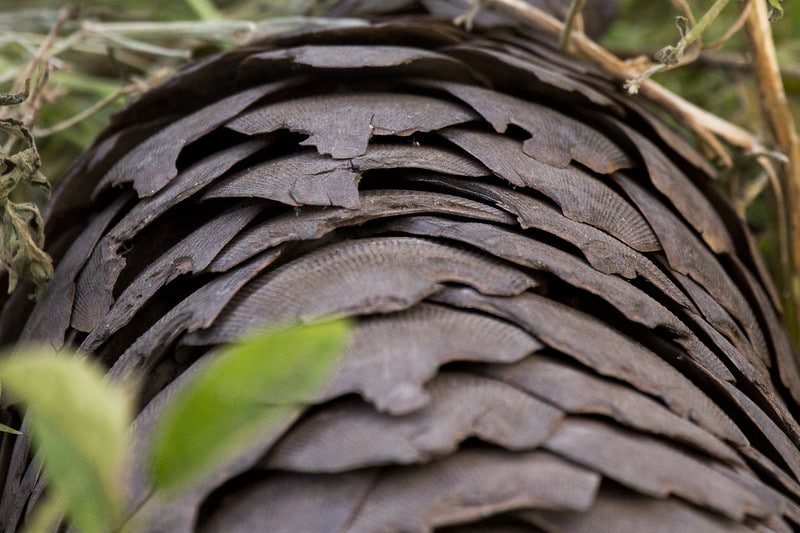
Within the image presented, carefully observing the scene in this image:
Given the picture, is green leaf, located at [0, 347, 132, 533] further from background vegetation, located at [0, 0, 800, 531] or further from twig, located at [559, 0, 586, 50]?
twig, located at [559, 0, 586, 50]

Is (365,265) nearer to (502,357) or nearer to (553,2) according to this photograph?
(502,357)

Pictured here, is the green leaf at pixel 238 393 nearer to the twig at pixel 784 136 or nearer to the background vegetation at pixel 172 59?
the background vegetation at pixel 172 59

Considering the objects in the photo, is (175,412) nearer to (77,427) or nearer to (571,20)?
(77,427)

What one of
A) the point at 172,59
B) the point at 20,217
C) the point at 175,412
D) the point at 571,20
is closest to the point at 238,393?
the point at 175,412

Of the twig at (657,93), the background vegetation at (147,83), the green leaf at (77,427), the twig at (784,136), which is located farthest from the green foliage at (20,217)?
the twig at (784,136)

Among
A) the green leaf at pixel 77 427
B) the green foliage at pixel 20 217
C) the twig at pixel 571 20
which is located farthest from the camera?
the twig at pixel 571 20

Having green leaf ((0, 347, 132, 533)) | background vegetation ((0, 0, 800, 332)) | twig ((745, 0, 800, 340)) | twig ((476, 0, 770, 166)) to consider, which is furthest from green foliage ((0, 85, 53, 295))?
twig ((745, 0, 800, 340))
